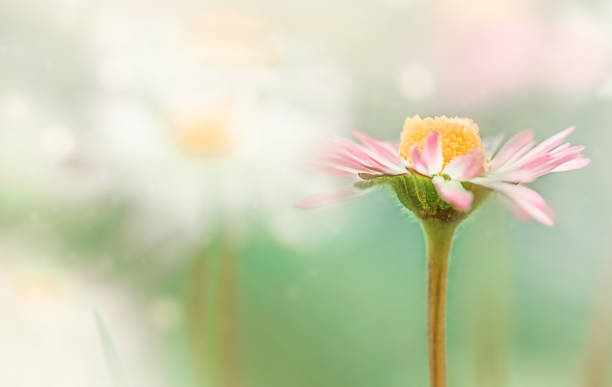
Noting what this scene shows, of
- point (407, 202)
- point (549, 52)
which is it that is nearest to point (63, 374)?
point (407, 202)

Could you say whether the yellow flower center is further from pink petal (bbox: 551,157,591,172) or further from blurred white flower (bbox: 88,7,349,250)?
pink petal (bbox: 551,157,591,172)

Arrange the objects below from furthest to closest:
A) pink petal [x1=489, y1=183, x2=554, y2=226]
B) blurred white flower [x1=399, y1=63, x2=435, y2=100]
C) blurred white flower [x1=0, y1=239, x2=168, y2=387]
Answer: blurred white flower [x1=399, y1=63, x2=435, y2=100] → blurred white flower [x1=0, y1=239, x2=168, y2=387] → pink petal [x1=489, y1=183, x2=554, y2=226]

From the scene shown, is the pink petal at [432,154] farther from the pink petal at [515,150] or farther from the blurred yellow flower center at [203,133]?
the blurred yellow flower center at [203,133]

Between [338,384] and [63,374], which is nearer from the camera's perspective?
[63,374]

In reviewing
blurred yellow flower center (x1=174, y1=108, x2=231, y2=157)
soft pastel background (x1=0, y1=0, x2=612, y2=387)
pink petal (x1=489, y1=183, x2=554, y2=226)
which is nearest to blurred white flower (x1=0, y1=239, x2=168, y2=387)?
soft pastel background (x1=0, y1=0, x2=612, y2=387)

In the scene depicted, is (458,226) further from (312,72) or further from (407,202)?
(312,72)

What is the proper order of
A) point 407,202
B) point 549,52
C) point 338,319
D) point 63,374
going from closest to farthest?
point 407,202 → point 63,374 → point 549,52 → point 338,319

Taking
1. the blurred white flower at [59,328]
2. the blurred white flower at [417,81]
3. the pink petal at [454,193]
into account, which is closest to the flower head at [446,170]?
the pink petal at [454,193]

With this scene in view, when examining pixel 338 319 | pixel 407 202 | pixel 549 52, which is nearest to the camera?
pixel 407 202
